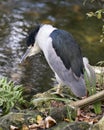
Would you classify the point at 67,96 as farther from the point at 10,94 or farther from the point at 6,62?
the point at 6,62

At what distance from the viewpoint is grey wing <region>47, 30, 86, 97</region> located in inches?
179

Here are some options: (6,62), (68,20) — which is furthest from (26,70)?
(68,20)

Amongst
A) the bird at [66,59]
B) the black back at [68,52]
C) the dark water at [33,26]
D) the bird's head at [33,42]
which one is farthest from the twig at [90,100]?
the dark water at [33,26]

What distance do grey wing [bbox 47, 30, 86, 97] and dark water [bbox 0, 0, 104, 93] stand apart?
1.16 metres

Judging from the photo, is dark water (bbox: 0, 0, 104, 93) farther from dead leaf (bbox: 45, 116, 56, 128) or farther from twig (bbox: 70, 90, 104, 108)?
dead leaf (bbox: 45, 116, 56, 128)

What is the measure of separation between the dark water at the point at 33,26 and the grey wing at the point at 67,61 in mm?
1164

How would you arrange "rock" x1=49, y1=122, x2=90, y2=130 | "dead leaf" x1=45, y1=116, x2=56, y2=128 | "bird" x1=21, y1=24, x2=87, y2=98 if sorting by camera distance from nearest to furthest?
"rock" x1=49, y1=122, x2=90, y2=130
"dead leaf" x1=45, y1=116, x2=56, y2=128
"bird" x1=21, y1=24, x2=87, y2=98

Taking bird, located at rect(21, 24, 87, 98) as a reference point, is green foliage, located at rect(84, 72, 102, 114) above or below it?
below

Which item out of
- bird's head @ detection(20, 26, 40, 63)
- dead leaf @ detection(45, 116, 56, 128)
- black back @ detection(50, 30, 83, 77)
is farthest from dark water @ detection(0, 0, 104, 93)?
dead leaf @ detection(45, 116, 56, 128)

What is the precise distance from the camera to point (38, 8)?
31.2 feet

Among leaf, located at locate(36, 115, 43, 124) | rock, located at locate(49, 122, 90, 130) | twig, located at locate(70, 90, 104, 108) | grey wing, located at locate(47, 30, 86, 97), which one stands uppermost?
grey wing, located at locate(47, 30, 86, 97)

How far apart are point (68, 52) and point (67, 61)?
103 mm

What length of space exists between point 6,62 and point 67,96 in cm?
206

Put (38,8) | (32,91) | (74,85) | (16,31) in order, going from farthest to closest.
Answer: (38,8)
(16,31)
(32,91)
(74,85)
